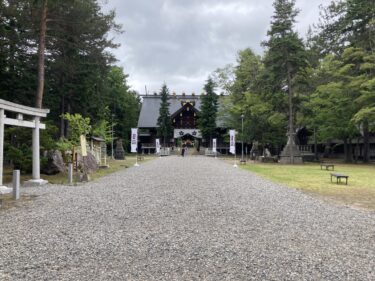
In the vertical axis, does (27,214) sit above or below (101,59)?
below

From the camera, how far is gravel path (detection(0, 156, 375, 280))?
401 cm

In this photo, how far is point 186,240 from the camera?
17.4 ft

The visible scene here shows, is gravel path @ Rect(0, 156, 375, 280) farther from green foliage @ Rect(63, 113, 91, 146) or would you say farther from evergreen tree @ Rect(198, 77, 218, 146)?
evergreen tree @ Rect(198, 77, 218, 146)

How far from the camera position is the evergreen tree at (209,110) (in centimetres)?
4861

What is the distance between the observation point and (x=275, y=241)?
208 inches

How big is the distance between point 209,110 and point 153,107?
467 inches

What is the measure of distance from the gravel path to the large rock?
7303 mm

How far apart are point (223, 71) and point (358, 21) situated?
19005 millimetres

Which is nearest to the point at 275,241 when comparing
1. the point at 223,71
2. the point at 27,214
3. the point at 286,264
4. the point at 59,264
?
the point at 286,264

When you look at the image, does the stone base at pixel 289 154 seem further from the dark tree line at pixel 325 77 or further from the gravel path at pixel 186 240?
the gravel path at pixel 186 240

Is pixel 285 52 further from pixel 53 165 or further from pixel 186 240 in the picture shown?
pixel 186 240

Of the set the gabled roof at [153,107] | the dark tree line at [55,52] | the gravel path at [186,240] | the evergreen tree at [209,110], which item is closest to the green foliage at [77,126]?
the dark tree line at [55,52]

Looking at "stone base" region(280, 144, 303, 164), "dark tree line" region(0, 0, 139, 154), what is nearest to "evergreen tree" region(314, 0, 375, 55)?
"stone base" region(280, 144, 303, 164)

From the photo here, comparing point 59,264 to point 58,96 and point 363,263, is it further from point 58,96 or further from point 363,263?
point 58,96
